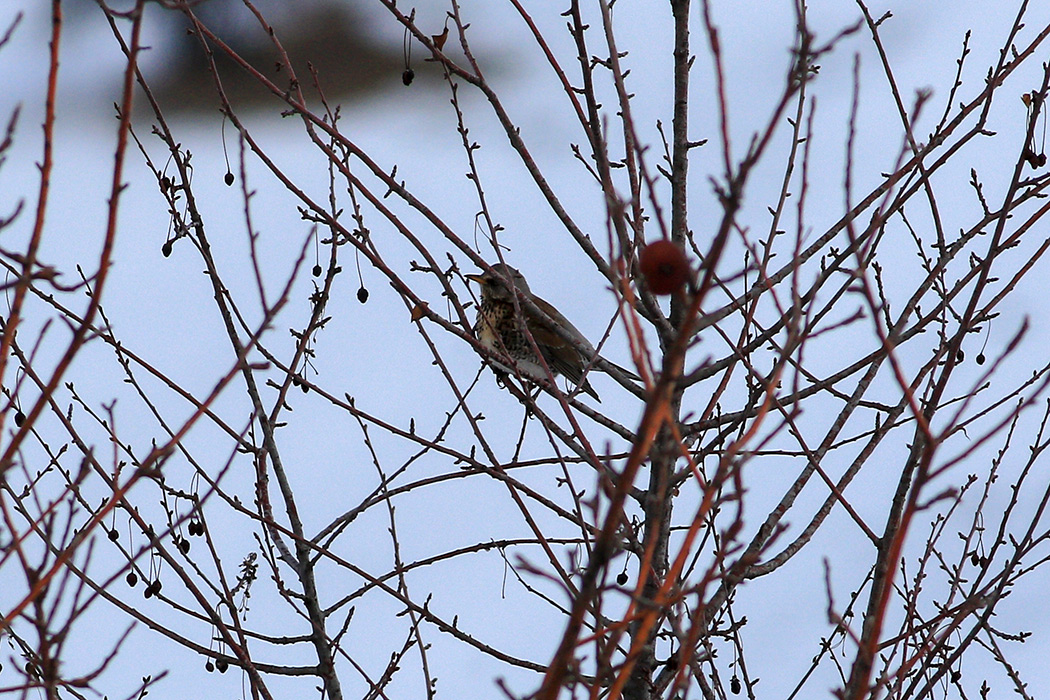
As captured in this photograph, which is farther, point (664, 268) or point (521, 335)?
point (521, 335)

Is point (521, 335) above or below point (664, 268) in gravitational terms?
above

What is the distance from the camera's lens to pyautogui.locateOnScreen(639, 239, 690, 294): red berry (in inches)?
34.0

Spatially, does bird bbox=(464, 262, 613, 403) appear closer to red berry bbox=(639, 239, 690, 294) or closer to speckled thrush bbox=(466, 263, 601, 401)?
speckled thrush bbox=(466, 263, 601, 401)

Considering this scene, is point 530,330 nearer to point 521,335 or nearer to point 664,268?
point 521,335

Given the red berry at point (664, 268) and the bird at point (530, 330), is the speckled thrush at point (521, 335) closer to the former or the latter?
the bird at point (530, 330)

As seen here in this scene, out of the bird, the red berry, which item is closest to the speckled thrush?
→ the bird

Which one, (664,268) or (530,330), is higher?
(530,330)

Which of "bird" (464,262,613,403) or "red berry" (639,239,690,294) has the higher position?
"bird" (464,262,613,403)

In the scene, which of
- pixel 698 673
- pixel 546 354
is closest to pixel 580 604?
pixel 698 673

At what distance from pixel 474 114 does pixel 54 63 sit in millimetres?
4467

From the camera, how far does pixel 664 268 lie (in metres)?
0.88

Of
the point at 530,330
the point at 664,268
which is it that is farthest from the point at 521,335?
the point at 664,268

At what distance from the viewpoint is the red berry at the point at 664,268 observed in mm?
864

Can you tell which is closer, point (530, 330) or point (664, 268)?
point (664, 268)
